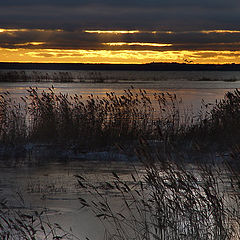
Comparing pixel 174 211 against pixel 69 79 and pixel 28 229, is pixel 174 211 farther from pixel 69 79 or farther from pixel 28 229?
pixel 69 79

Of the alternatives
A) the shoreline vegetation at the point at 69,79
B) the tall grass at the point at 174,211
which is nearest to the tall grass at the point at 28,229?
the tall grass at the point at 174,211

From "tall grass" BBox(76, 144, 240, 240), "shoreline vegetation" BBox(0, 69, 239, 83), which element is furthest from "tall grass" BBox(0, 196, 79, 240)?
"shoreline vegetation" BBox(0, 69, 239, 83)

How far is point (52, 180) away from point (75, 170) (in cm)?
125

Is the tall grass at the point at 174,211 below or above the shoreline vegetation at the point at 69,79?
below

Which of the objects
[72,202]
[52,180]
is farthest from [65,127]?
[72,202]

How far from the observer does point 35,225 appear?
6285mm

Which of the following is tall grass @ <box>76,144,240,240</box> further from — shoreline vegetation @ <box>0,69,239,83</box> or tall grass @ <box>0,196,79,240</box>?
shoreline vegetation @ <box>0,69,239,83</box>

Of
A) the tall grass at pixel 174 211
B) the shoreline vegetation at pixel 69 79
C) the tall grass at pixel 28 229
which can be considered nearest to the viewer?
the tall grass at pixel 28 229

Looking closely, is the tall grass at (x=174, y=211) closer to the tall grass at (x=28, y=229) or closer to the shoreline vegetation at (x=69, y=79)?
the tall grass at (x=28, y=229)

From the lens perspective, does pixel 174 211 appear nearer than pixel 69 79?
Yes

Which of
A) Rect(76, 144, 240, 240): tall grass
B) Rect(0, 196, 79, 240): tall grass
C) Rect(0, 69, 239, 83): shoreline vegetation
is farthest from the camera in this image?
Rect(0, 69, 239, 83): shoreline vegetation

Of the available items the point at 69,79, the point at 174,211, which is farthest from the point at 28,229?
the point at 69,79

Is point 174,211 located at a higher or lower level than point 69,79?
lower

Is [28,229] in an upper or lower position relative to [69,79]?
lower
